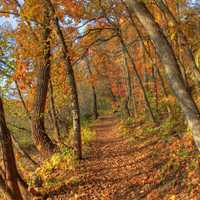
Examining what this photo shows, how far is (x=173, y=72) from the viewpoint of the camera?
580cm

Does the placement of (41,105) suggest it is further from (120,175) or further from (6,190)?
(6,190)

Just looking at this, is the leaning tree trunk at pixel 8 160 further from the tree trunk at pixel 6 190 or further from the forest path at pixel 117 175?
the forest path at pixel 117 175

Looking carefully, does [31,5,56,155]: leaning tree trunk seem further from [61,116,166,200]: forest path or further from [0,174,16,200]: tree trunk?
[0,174,16,200]: tree trunk

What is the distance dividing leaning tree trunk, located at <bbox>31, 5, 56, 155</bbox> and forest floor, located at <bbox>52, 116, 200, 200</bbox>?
63.7 inches

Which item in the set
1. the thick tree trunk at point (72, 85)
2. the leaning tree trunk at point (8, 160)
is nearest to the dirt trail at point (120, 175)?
the thick tree trunk at point (72, 85)

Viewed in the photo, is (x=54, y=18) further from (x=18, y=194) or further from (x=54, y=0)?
(x=18, y=194)

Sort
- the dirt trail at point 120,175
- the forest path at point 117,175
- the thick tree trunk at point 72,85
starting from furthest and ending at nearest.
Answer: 1. the thick tree trunk at point 72,85
2. the forest path at point 117,175
3. the dirt trail at point 120,175

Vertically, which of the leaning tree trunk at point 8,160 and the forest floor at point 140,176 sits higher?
the leaning tree trunk at point 8,160

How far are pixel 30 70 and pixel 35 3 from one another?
411cm

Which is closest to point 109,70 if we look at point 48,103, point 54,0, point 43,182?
point 48,103

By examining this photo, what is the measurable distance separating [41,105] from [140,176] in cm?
504

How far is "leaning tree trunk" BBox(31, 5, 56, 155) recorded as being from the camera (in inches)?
470

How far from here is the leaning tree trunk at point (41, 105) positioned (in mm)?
11948

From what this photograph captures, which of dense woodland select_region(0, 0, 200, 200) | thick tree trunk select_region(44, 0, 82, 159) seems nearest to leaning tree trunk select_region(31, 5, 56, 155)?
dense woodland select_region(0, 0, 200, 200)
